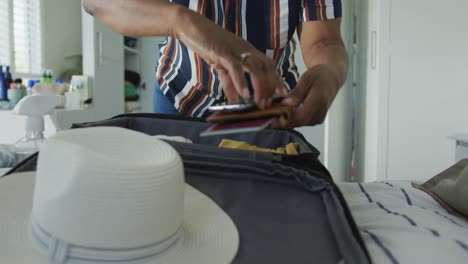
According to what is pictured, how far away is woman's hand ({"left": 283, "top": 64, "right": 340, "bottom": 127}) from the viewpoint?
1.98 ft

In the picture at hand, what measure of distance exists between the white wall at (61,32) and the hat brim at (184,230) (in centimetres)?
190

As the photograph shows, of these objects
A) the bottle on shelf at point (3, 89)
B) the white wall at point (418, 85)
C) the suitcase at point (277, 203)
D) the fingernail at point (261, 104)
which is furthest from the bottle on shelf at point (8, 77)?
the white wall at point (418, 85)

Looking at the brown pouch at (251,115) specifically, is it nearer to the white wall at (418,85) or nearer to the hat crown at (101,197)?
the hat crown at (101,197)

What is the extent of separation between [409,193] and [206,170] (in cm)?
40

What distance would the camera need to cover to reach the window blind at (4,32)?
191 cm

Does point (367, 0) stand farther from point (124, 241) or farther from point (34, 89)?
point (124, 241)

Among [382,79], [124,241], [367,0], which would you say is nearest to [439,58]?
[382,79]

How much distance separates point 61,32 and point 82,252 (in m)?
2.11

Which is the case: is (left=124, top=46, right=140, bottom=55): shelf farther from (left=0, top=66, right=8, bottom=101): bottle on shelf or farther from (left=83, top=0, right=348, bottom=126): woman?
(left=83, top=0, right=348, bottom=126): woman

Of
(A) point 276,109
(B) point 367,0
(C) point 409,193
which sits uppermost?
(B) point 367,0

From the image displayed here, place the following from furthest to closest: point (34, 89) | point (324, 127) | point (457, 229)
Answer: point (324, 127) → point (34, 89) → point (457, 229)

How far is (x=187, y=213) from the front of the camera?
48 centimetres

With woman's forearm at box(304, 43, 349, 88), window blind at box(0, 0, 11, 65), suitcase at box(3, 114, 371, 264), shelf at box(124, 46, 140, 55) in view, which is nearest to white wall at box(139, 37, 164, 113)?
shelf at box(124, 46, 140, 55)

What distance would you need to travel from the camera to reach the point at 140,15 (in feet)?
1.86
